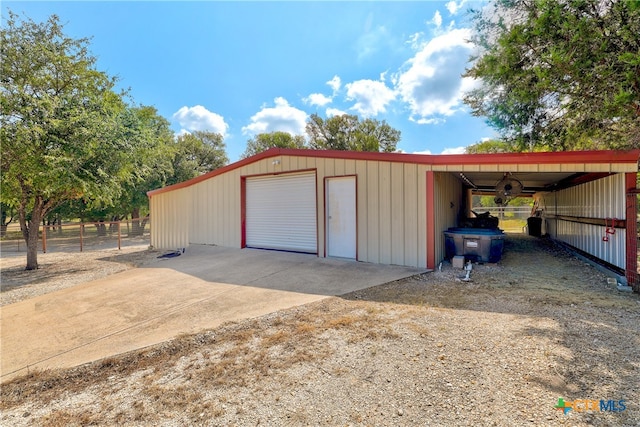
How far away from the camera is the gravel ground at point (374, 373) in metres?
2.00

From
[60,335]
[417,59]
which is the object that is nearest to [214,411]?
[60,335]

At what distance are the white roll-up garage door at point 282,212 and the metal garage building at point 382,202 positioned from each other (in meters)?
0.03

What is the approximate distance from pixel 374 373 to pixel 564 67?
16.9 ft

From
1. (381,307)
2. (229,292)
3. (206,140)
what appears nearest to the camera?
(381,307)

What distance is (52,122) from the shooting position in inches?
266

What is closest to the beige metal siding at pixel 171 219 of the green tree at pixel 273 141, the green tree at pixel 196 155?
the green tree at pixel 196 155

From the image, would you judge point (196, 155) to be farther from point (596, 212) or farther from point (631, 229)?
point (631, 229)

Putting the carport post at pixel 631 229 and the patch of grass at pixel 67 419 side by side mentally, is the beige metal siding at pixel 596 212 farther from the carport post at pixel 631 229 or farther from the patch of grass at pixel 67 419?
the patch of grass at pixel 67 419

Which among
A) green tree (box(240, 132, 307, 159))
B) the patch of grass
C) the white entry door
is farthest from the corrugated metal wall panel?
green tree (box(240, 132, 307, 159))

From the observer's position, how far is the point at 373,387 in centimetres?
227

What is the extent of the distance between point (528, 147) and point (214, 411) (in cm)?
800

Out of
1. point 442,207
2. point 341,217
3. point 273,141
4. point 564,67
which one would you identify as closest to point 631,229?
point 564,67

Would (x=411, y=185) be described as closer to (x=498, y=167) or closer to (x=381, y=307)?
(x=498, y=167)

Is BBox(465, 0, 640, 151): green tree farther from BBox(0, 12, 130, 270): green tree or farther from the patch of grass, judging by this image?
BBox(0, 12, 130, 270): green tree
